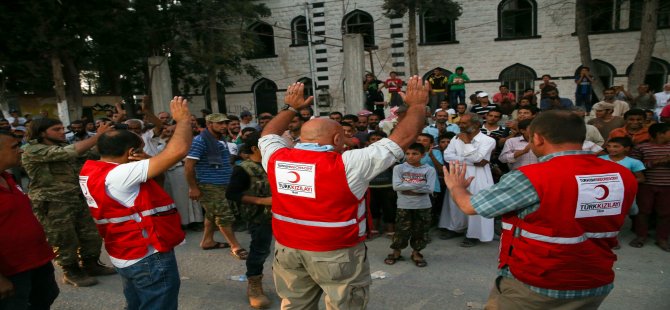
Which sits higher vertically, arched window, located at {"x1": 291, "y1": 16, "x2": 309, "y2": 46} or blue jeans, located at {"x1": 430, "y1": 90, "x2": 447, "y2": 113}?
arched window, located at {"x1": 291, "y1": 16, "x2": 309, "y2": 46}

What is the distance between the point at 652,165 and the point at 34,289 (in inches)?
256

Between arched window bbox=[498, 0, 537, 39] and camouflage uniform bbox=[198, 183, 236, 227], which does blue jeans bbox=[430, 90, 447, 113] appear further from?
camouflage uniform bbox=[198, 183, 236, 227]

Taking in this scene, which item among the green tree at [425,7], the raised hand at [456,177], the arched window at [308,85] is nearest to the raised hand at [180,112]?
the raised hand at [456,177]

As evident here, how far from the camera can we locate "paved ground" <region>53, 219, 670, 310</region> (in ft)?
13.7

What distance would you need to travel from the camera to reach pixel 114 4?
17.1 meters

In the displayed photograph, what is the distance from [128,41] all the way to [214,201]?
1470 cm

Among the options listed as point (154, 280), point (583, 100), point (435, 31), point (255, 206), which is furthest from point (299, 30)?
point (154, 280)

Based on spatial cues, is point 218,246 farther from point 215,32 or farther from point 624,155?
point 215,32

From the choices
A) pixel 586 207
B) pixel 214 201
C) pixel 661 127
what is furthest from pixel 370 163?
pixel 661 127

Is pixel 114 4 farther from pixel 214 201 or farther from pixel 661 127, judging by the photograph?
pixel 661 127

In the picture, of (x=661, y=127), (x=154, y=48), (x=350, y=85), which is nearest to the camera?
(x=661, y=127)

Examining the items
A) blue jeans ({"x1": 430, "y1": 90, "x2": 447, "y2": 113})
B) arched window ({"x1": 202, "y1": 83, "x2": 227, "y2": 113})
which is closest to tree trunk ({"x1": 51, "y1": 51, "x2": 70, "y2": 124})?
arched window ({"x1": 202, "y1": 83, "x2": 227, "y2": 113})

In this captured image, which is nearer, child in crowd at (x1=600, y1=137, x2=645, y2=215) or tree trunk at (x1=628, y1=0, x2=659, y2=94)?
child in crowd at (x1=600, y1=137, x2=645, y2=215)

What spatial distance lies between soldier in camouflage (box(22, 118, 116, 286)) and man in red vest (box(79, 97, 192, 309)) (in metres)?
1.52
